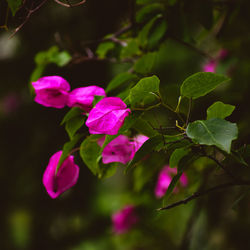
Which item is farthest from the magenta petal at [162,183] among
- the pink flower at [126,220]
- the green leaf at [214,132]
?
the green leaf at [214,132]

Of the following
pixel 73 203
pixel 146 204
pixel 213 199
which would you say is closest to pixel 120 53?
pixel 146 204

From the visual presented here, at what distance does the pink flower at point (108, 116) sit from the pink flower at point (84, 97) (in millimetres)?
95

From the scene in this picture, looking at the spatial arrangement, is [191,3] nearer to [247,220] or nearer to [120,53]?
[120,53]

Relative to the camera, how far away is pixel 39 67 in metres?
0.89

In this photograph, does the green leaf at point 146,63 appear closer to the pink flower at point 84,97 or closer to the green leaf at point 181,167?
the pink flower at point 84,97

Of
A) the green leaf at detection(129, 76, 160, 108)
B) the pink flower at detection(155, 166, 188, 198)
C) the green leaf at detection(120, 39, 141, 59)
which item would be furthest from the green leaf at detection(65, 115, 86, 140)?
the pink flower at detection(155, 166, 188, 198)

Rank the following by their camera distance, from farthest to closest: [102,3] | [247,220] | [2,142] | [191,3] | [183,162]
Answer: [2,142] < [102,3] < [247,220] < [191,3] < [183,162]

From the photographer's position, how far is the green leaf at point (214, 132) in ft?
1.30

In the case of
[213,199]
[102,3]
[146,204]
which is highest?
[102,3]

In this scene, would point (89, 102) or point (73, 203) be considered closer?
point (89, 102)

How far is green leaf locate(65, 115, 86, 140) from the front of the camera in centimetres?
57

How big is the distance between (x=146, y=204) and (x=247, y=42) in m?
0.67

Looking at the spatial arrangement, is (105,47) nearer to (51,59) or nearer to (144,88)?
(51,59)

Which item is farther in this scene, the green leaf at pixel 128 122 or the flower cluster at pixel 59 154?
the flower cluster at pixel 59 154
